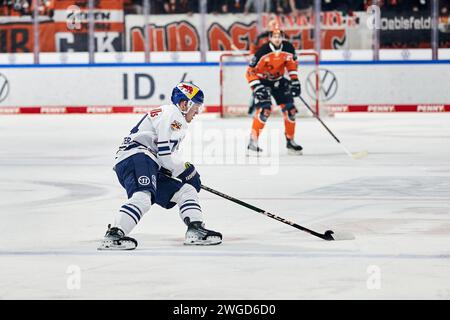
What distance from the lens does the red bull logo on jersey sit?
25.0 feet

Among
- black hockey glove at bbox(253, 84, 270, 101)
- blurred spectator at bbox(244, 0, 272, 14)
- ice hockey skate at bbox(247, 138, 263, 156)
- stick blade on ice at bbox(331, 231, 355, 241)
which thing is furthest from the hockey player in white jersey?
blurred spectator at bbox(244, 0, 272, 14)

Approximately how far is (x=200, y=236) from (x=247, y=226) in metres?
0.96

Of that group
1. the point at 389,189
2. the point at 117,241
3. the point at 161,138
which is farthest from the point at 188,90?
the point at 389,189

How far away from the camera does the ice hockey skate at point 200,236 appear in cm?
741

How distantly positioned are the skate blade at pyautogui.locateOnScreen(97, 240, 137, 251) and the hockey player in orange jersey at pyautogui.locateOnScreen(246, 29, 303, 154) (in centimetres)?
763

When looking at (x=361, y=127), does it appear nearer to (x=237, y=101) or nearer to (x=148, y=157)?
(x=237, y=101)

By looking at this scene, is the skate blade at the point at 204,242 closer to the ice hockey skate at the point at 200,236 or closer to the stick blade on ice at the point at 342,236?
the ice hockey skate at the point at 200,236

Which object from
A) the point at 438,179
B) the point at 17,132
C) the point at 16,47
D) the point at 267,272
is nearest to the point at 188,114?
the point at 267,272

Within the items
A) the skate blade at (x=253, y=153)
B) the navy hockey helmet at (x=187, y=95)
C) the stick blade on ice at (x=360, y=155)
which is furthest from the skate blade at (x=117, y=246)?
the skate blade at (x=253, y=153)

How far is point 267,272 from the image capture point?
21.0 feet

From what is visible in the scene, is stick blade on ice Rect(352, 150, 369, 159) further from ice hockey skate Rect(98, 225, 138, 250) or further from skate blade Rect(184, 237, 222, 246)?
ice hockey skate Rect(98, 225, 138, 250)

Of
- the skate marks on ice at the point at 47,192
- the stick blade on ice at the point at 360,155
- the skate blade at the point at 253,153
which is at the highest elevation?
the skate marks on ice at the point at 47,192

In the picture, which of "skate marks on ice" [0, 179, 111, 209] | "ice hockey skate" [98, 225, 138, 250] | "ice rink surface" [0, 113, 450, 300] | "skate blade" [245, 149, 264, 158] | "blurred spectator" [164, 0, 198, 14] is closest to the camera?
"ice rink surface" [0, 113, 450, 300]

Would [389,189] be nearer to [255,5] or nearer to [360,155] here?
[360,155]
